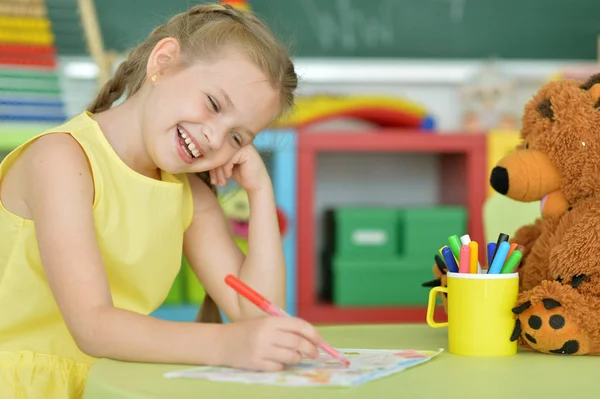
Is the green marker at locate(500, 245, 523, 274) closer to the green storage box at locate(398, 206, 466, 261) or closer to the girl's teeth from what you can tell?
the girl's teeth

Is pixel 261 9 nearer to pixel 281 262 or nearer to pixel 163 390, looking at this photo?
pixel 281 262

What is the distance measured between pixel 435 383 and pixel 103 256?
50 cm

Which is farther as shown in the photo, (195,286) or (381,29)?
(381,29)

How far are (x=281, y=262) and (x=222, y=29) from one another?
0.32 meters

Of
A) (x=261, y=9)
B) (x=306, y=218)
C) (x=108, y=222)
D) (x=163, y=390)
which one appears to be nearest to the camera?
(x=163, y=390)

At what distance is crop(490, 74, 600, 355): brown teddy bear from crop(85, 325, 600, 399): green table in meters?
0.03

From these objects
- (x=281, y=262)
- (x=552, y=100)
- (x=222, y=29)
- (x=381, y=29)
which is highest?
(x=381, y=29)

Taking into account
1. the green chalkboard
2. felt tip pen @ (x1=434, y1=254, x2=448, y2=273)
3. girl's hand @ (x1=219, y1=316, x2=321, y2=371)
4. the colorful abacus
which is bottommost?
girl's hand @ (x1=219, y1=316, x2=321, y2=371)

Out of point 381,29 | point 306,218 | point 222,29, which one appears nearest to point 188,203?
point 222,29

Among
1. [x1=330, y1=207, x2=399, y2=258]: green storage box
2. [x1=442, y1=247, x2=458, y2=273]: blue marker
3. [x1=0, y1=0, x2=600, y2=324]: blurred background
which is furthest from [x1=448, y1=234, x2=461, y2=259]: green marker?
[x1=330, y1=207, x2=399, y2=258]: green storage box

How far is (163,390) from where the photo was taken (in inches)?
25.9

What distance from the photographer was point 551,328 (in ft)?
2.65

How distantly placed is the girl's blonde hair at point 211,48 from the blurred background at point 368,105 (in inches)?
49.7

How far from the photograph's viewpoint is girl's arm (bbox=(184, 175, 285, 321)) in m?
1.14
